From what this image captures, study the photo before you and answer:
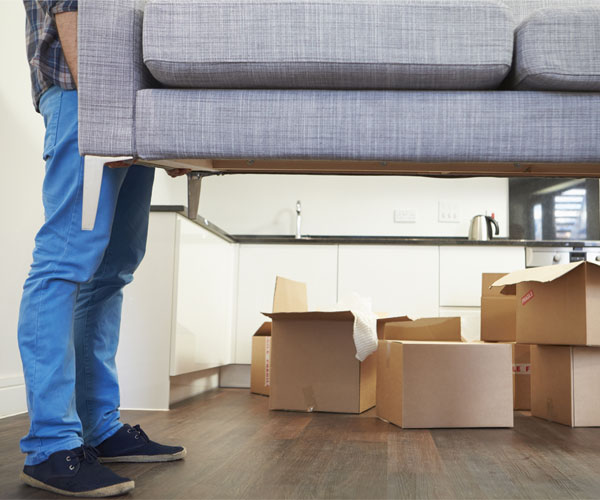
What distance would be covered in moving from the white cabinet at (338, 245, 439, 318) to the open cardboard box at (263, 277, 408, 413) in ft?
2.99

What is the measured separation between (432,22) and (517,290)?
4.82 feet

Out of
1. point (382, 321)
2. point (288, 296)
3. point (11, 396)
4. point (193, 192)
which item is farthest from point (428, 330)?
point (11, 396)

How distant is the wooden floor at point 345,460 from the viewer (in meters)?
1.13

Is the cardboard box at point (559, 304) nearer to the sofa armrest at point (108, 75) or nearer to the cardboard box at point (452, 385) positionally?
the cardboard box at point (452, 385)

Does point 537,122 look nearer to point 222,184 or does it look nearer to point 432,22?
point 432,22

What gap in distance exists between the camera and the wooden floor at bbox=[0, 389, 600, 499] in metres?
1.13

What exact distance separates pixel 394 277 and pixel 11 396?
1892mm

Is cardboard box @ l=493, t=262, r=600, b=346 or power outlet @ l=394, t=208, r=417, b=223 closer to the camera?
cardboard box @ l=493, t=262, r=600, b=346

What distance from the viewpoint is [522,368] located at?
2449 mm

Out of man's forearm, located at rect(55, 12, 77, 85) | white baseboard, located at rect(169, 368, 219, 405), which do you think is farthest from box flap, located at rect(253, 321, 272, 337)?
man's forearm, located at rect(55, 12, 77, 85)

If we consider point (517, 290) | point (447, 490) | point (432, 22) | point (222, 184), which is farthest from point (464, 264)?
point (432, 22)

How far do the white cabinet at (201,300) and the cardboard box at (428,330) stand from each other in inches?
31.1

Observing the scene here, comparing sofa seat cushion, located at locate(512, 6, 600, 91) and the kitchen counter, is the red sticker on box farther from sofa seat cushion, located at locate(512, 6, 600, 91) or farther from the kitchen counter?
sofa seat cushion, located at locate(512, 6, 600, 91)

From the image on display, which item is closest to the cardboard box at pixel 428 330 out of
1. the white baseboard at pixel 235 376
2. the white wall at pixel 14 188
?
the white baseboard at pixel 235 376
